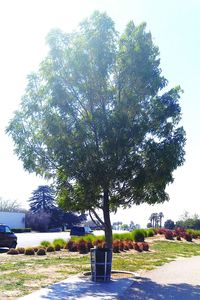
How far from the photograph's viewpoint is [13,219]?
77.0 m

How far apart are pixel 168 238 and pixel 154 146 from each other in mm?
22919

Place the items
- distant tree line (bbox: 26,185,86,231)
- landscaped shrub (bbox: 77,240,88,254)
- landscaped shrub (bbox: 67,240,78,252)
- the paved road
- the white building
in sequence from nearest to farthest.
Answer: the paved road → landscaped shrub (bbox: 77,240,88,254) → landscaped shrub (bbox: 67,240,78,252) → the white building → distant tree line (bbox: 26,185,86,231)

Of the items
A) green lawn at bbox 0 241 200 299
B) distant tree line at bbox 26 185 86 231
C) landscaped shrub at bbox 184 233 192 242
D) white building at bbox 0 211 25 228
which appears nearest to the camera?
green lawn at bbox 0 241 200 299

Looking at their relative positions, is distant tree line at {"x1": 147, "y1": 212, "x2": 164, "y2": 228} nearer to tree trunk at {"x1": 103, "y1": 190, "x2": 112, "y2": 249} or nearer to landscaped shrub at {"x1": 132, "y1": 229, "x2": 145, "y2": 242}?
landscaped shrub at {"x1": 132, "y1": 229, "x2": 145, "y2": 242}

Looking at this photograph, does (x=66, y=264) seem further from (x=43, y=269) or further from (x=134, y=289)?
(x=134, y=289)

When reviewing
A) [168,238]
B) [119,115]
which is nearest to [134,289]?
[119,115]

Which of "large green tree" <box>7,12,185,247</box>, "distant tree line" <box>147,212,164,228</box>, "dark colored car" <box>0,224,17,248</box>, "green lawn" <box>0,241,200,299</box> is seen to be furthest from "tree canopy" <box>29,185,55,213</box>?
"large green tree" <box>7,12,185,247</box>

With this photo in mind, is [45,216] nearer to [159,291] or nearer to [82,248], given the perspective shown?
[82,248]

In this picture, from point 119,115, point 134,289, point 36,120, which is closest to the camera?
point 134,289

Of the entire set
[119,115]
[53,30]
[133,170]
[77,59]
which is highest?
[53,30]

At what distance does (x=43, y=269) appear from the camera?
1510 centimetres

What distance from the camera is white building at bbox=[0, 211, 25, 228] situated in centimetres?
7444

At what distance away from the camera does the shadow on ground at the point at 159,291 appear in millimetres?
9984

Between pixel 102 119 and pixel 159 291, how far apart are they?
192 inches
